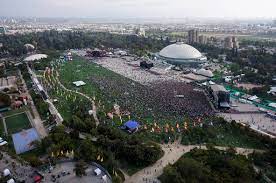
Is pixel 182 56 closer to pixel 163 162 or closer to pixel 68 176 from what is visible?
pixel 163 162

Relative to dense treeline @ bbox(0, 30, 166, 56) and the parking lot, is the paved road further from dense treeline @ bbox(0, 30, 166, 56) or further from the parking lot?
dense treeline @ bbox(0, 30, 166, 56)

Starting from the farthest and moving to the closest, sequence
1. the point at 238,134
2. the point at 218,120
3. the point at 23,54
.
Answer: the point at 23,54, the point at 218,120, the point at 238,134

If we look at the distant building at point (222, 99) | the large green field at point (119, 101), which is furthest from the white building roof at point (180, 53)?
the distant building at point (222, 99)

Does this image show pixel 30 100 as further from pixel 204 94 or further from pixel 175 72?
pixel 175 72

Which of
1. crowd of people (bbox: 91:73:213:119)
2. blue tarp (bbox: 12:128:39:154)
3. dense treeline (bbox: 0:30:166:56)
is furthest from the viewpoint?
dense treeline (bbox: 0:30:166:56)

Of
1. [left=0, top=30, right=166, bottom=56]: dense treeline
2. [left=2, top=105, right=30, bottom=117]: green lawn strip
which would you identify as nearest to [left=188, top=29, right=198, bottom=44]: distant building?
[left=0, top=30, right=166, bottom=56]: dense treeline

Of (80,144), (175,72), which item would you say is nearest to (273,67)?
(175,72)
